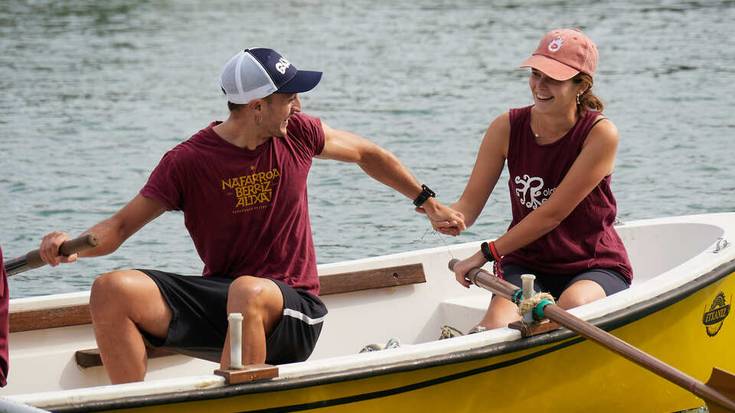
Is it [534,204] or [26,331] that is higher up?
[534,204]

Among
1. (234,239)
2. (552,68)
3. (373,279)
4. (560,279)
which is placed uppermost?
(552,68)

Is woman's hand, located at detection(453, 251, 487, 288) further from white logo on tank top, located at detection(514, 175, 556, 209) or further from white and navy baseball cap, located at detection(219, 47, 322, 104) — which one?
white and navy baseball cap, located at detection(219, 47, 322, 104)

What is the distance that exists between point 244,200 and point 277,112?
0.34 meters

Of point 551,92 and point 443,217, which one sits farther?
point 443,217

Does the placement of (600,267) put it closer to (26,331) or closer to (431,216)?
(431,216)

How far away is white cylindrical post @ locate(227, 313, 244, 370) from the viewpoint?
179 inches

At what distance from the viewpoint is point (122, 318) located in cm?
483

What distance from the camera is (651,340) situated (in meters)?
5.69

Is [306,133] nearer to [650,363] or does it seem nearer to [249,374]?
[249,374]

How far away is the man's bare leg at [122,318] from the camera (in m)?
4.81

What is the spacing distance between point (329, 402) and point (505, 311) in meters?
1.06

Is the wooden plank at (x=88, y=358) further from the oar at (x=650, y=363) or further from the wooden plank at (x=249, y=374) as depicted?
the oar at (x=650, y=363)

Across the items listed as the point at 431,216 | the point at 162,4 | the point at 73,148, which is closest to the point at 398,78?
the point at 73,148

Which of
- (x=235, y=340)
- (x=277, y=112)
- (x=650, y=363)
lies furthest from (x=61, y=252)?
(x=650, y=363)
